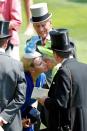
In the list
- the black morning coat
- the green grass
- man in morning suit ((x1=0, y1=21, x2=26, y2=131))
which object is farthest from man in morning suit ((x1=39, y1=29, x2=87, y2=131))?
the green grass

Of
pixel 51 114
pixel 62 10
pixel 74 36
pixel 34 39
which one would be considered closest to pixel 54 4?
pixel 62 10

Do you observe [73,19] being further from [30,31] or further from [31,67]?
[31,67]

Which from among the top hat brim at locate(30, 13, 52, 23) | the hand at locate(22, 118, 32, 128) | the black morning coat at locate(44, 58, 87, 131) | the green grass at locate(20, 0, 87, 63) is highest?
the top hat brim at locate(30, 13, 52, 23)

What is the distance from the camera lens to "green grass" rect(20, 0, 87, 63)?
11.0m

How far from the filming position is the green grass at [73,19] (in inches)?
433

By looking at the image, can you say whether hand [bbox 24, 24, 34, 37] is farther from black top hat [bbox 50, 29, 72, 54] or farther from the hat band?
black top hat [bbox 50, 29, 72, 54]

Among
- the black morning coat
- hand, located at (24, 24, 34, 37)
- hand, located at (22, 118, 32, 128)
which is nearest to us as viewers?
the black morning coat

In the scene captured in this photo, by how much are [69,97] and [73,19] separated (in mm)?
8433

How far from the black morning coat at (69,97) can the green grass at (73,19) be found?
510 cm

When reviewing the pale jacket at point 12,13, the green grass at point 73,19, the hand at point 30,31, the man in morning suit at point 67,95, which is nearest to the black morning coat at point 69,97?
the man in morning suit at point 67,95

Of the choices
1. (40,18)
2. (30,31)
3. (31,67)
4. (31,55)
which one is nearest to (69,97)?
(31,67)

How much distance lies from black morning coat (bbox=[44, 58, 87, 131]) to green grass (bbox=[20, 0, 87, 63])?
16.7ft

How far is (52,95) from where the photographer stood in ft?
16.3

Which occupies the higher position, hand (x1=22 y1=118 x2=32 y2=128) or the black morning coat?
the black morning coat
